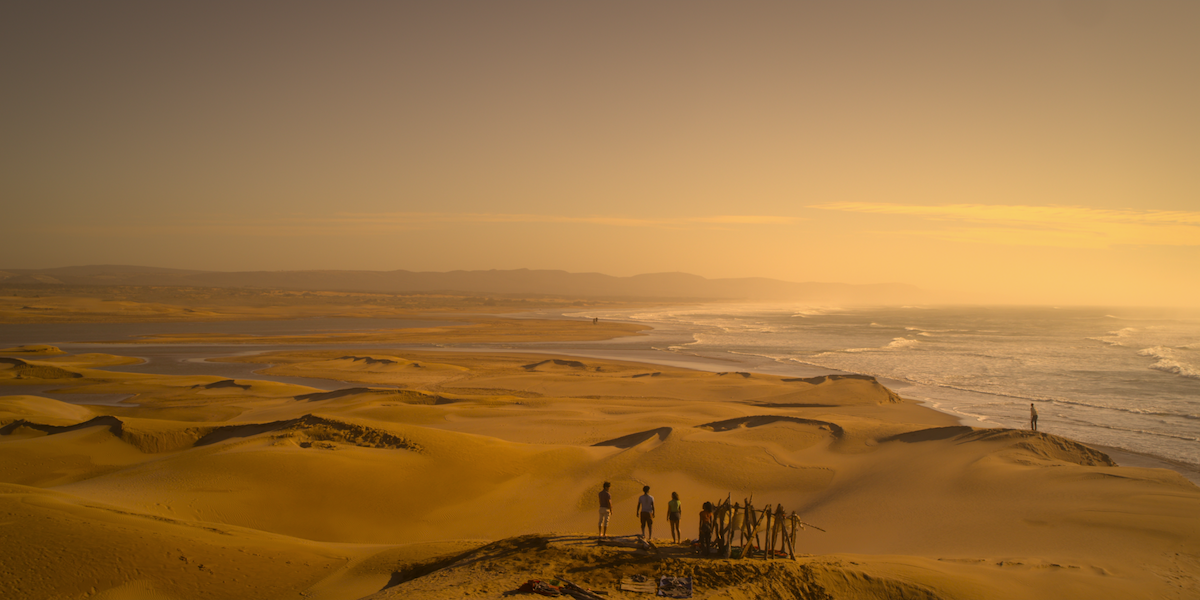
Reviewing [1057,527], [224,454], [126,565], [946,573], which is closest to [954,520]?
[1057,527]

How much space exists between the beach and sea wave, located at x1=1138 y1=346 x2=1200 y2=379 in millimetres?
29529

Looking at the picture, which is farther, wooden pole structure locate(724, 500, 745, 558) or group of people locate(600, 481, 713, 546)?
group of people locate(600, 481, 713, 546)

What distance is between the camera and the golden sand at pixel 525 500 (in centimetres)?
884

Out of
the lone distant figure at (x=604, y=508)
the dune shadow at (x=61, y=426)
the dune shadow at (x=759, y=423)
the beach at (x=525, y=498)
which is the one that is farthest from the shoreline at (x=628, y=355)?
the lone distant figure at (x=604, y=508)

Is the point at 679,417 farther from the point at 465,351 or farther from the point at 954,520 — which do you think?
the point at 465,351

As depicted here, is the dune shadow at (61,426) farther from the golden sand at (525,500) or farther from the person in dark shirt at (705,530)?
the person in dark shirt at (705,530)

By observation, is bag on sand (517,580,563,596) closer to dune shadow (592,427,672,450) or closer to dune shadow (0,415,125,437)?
dune shadow (592,427,672,450)

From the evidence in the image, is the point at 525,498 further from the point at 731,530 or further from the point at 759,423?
the point at 759,423

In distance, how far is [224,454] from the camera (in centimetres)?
1515

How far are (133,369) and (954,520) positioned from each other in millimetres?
42368

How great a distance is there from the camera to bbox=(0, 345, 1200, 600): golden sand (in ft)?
29.0

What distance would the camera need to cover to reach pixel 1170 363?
157ft

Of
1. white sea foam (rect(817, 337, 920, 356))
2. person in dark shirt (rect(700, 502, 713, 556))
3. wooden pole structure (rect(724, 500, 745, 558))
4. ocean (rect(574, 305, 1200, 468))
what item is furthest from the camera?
white sea foam (rect(817, 337, 920, 356))

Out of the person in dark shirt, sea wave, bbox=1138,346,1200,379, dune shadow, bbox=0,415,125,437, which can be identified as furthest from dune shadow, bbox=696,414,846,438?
sea wave, bbox=1138,346,1200,379
